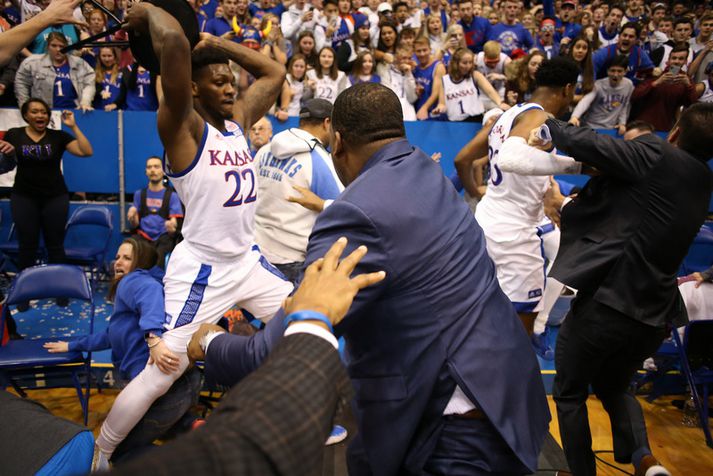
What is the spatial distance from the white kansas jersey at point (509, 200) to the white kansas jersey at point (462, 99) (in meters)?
3.88

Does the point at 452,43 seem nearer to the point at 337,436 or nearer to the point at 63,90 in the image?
the point at 63,90

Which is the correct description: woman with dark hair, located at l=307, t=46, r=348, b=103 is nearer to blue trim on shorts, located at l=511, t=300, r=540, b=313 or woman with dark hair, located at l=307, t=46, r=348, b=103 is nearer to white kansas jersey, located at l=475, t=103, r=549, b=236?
white kansas jersey, located at l=475, t=103, r=549, b=236

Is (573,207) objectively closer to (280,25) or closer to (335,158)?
(335,158)

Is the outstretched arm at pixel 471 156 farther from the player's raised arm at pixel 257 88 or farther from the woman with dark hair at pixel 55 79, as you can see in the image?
the woman with dark hair at pixel 55 79

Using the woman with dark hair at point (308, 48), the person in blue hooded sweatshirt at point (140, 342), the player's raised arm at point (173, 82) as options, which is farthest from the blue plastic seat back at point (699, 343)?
the woman with dark hair at point (308, 48)

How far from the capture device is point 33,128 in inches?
239

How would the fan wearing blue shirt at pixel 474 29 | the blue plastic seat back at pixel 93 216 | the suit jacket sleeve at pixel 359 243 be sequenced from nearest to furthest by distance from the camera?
the suit jacket sleeve at pixel 359 243 → the blue plastic seat back at pixel 93 216 → the fan wearing blue shirt at pixel 474 29

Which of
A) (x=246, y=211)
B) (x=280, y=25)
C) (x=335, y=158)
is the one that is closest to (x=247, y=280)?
(x=246, y=211)

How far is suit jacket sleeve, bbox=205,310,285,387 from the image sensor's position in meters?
1.55

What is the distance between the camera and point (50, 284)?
4527mm

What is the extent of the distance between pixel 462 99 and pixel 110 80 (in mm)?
4569

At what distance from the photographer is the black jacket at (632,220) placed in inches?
98.5

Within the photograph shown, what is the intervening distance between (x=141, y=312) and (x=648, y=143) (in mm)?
2700

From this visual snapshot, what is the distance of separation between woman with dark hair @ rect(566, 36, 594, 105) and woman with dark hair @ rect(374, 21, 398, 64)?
2.39 metres
